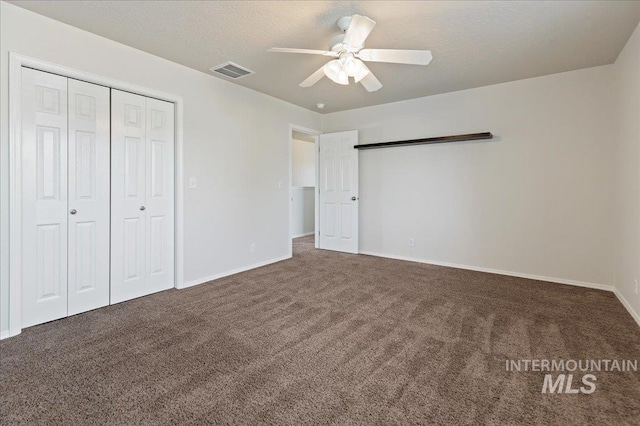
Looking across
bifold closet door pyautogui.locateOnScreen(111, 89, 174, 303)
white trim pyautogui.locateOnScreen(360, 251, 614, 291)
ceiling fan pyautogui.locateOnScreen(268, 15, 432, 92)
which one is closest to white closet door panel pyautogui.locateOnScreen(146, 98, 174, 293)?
bifold closet door pyautogui.locateOnScreen(111, 89, 174, 303)

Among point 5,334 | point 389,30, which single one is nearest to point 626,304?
point 389,30

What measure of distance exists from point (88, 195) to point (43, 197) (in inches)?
12.5

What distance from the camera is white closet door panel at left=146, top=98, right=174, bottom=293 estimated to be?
3242 millimetres

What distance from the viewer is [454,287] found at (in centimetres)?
352

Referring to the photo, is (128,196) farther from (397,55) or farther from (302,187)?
(302,187)

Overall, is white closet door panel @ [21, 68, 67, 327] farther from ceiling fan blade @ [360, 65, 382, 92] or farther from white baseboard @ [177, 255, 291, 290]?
ceiling fan blade @ [360, 65, 382, 92]

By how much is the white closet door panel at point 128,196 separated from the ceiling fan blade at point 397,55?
2.34 m

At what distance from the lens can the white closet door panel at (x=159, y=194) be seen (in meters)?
3.24

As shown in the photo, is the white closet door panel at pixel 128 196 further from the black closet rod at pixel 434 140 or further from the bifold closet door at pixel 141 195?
the black closet rod at pixel 434 140

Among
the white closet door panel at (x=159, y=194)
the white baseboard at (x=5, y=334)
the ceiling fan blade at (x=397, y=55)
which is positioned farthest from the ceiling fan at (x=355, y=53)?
the white baseboard at (x=5, y=334)

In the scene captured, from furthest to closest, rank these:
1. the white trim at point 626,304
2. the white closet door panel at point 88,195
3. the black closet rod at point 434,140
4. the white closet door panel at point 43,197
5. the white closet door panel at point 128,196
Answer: the black closet rod at point 434,140, the white closet door panel at point 128,196, the white closet door panel at point 88,195, the white trim at point 626,304, the white closet door panel at point 43,197

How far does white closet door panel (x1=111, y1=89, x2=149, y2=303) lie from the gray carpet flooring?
23cm

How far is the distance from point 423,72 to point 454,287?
2544 millimetres

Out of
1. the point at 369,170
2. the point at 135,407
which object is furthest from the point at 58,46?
the point at 369,170
